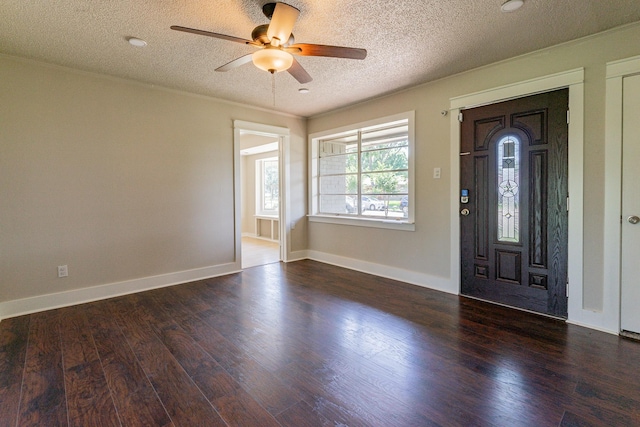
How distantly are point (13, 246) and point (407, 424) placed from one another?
386cm

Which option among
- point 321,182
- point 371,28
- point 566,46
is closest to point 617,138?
point 566,46

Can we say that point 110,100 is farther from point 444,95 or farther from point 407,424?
point 407,424

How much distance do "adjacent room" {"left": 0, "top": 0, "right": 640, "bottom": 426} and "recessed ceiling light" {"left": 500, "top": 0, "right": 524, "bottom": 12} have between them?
21 mm

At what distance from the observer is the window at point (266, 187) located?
8.05m

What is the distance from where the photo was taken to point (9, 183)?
2988 mm

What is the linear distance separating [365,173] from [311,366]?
3181 mm

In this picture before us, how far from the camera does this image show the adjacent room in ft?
Answer: 6.21

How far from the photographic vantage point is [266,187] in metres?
8.26

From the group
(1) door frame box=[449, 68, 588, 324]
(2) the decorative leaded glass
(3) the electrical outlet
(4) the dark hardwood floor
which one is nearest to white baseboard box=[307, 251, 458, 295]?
(4) the dark hardwood floor

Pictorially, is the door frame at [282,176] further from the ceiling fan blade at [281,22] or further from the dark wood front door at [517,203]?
the dark wood front door at [517,203]

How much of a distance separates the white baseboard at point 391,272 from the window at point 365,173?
2.02 ft

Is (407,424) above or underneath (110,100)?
underneath

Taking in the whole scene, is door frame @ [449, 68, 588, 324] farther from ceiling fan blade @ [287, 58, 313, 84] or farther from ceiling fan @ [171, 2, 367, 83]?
ceiling fan blade @ [287, 58, 313, 84]

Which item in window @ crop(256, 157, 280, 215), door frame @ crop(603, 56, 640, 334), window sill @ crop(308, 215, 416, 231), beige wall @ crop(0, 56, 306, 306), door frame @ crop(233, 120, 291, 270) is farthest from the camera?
window @ crop(256, 157, 280, 215)
